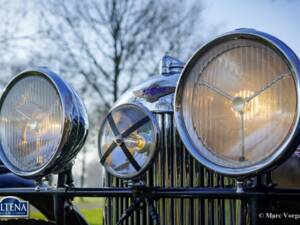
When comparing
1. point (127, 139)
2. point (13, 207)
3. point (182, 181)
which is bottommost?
point (13, 207)

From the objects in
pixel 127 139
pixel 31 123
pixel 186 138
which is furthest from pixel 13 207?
pixel 186 138

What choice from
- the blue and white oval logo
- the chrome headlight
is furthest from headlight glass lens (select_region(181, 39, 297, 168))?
the blue and white oval logo

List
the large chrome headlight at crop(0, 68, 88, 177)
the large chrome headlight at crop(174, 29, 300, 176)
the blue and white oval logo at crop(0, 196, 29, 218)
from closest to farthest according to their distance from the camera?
the large chrome headlight at crop(174, 29, 300, 176), the large chrome headlight at crop(0, 68, 88, 177), the blue and white oval logo at crop(0, 196, 29, 218)

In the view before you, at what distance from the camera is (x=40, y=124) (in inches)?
89.0

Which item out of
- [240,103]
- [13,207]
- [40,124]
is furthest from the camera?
[13,207]

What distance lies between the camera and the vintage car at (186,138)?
179 cm

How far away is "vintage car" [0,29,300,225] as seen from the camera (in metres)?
1.79

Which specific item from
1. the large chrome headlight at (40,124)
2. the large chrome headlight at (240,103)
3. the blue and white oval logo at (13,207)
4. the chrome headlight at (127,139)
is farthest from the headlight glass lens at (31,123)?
the large chrome headlight at (240,103)

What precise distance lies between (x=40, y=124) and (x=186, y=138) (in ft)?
2.04

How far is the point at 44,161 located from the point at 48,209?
1.72 ft

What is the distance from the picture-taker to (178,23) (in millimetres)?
15211

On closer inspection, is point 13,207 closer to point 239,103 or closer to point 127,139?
point 127,139

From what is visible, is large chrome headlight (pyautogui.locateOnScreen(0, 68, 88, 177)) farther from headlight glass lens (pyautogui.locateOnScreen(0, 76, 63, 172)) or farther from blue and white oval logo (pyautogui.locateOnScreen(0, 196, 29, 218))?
blue and white oval logo (pyautogui.locateOnScreen(0, 196, 29, 218))

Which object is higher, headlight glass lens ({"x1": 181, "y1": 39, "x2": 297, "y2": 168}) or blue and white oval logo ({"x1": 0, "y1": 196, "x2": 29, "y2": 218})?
headlight glass lens ({"x1": 181, "y1": 39, "x2": 297, "y2": 168})
